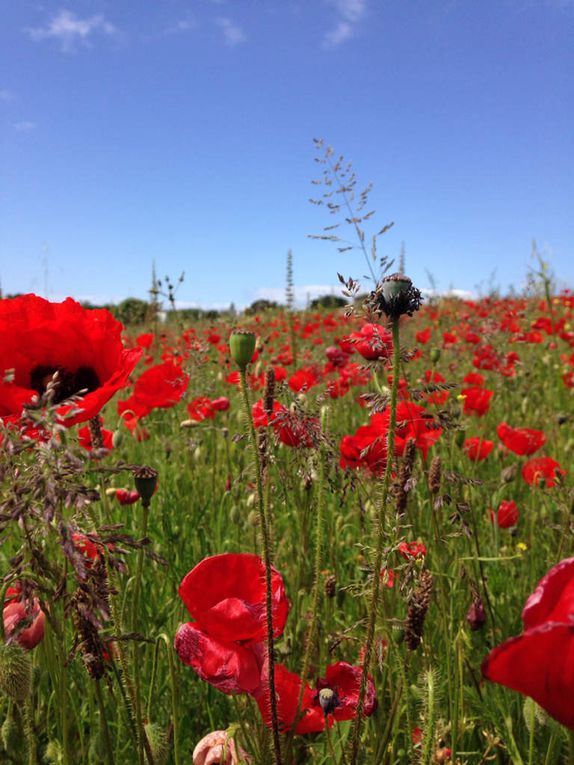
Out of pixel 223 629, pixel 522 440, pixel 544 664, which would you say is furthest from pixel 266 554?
pixel 522 440

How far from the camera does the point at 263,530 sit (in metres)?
0.78

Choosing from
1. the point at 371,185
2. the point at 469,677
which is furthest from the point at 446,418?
the point at 469,677

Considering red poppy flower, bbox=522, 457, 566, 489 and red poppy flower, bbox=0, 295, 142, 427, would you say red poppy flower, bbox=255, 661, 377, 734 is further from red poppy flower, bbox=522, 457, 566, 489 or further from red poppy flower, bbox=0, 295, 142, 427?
red poppy flower, bbox=522, 457, 566, 489

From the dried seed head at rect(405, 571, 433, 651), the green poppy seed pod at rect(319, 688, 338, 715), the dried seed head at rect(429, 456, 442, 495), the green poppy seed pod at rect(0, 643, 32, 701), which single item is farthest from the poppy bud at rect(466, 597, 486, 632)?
the green poppy seed pod at rect(0, 643, 32, 701)

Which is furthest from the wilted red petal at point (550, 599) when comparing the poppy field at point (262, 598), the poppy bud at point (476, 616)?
the poppy bud at point (476, 616)

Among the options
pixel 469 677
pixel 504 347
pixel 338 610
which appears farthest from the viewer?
pixel 504 347

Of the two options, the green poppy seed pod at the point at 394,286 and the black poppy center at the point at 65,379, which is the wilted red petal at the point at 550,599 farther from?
the black poppy center at the point at 65,379

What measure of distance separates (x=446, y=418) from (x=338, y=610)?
3.08 feet

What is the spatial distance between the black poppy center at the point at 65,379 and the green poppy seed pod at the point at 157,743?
1.86 ft

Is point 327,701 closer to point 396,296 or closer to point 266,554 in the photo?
point 266,554

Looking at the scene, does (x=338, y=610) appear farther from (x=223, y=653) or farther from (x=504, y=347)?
(x=504, y=347)

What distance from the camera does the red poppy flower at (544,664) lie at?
1.49 ft

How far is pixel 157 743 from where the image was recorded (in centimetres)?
97

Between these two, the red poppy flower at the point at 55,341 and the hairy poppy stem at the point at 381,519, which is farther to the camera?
the red poppy flower at the point at 55,341
